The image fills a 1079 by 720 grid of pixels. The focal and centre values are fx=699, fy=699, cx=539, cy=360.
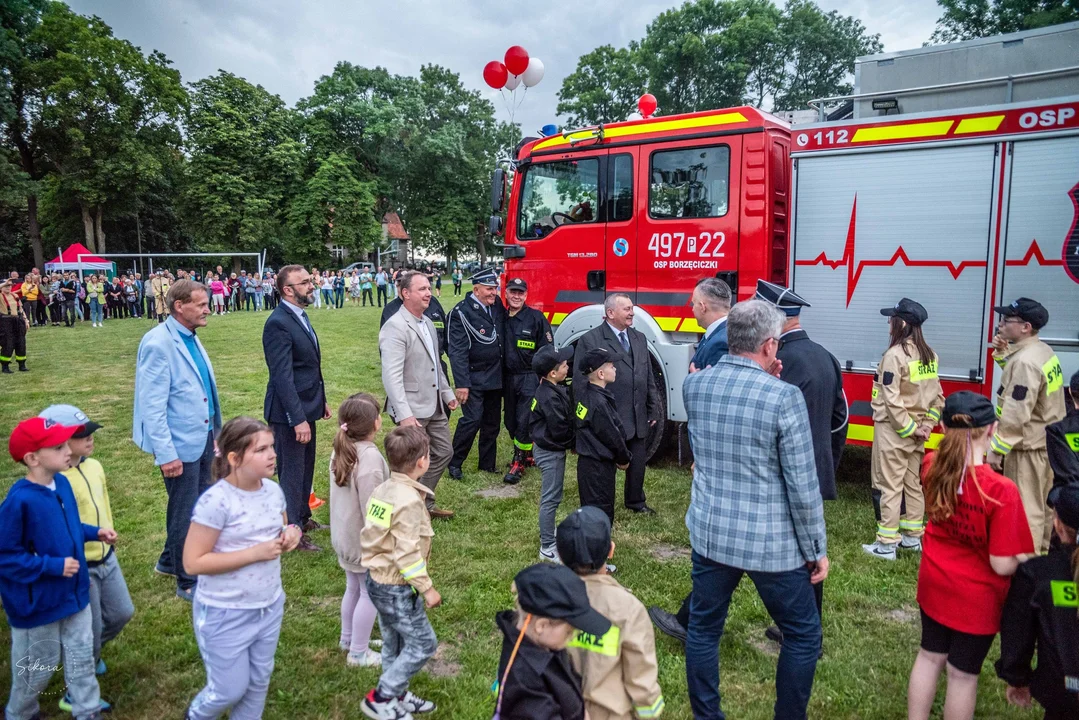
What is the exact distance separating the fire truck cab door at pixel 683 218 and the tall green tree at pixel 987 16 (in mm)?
23694

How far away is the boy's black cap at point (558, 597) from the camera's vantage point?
6.17ft

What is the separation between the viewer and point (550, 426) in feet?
15.4

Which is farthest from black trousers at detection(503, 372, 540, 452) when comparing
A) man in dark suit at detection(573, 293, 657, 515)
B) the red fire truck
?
man in dark suit at detection(573, 293, 657, 515)

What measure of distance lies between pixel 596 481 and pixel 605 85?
41.9 meters

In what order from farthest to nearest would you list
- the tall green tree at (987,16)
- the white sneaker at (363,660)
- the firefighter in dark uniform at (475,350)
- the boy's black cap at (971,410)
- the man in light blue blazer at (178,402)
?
the tall green tree at (987,16)
the firefighter in dark uniform at (475,350)
the man in light blue blazer at (178,402)
the white sneaker at (363,660)
the boy's black cap at (971,410)

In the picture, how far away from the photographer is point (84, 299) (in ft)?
77.5

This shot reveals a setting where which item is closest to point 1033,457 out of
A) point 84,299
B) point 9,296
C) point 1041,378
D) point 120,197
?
point 1041,378

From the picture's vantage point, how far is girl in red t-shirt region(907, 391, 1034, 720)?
252cm

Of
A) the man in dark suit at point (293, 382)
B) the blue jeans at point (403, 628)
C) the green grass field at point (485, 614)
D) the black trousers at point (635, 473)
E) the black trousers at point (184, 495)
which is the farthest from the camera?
the black trousers at point (635, 473)

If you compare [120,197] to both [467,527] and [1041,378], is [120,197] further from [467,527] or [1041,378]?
[1041,378]

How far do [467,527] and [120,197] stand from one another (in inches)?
1608

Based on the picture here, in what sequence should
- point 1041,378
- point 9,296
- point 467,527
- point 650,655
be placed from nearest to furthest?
point 650,655
point 1041,378
point 467,527
point 9,296

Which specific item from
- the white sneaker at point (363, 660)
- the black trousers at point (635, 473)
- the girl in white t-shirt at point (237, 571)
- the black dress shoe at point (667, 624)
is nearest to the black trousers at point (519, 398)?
the black trousers at point (635, 473)

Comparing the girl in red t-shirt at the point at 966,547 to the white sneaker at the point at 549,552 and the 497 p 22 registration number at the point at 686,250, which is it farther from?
the 497 p 22 registration number at the point at 686,250
